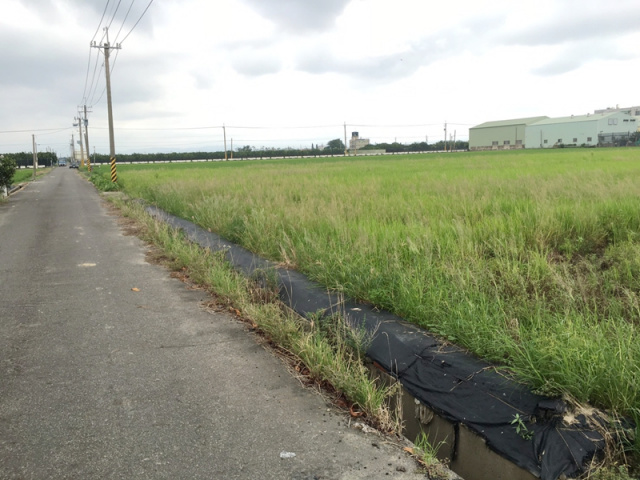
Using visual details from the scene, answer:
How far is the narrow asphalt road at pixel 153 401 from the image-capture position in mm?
2738

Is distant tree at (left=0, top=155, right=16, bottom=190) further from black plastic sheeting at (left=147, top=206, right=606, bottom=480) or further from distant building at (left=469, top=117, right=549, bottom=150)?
distant building at (left=469, top=117, right=549, bottom=150)

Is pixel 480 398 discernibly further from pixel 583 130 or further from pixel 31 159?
pixel 31 159

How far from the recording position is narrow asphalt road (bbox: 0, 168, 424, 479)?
2.74 metres

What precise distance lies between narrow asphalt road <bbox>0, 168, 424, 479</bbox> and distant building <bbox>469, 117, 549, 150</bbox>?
104013 mm

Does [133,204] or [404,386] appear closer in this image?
[404,386]

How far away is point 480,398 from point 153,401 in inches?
85.7

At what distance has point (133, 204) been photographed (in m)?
16.8

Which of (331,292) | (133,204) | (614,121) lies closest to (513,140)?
(614,121)

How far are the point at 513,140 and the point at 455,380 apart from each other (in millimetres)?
107648

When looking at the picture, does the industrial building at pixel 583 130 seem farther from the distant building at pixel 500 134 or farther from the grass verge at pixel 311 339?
the grass verge at pixel 311 339

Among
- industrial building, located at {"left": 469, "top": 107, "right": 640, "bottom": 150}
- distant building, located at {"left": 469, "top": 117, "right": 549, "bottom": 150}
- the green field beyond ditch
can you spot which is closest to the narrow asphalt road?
the green field beyond ditch

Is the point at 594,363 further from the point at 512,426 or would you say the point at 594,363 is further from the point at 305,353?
the point at 305,353

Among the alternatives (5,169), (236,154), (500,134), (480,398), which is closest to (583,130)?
(500,134)

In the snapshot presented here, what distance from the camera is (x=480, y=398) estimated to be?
286 cm
